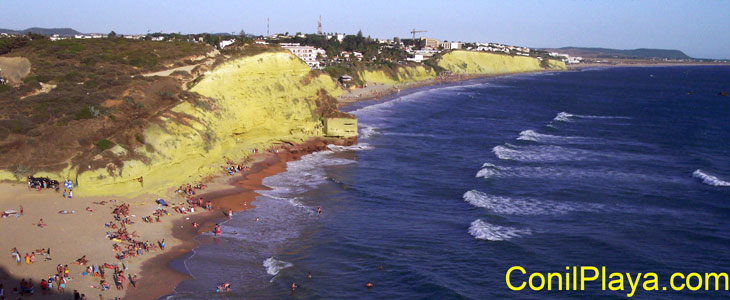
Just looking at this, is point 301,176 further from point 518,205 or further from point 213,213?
point 518,205

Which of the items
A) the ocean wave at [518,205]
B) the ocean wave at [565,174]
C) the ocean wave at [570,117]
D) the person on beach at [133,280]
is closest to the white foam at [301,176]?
the ocean wave at [518,205]

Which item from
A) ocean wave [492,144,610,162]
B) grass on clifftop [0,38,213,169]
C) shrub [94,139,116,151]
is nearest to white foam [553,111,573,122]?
ocean wave [492,144,610,162]

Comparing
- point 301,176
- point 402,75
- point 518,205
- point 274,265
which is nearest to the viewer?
point 274,265

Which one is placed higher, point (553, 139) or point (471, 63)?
point (471, 63)

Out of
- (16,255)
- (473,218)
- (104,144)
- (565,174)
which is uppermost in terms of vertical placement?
(104,144)

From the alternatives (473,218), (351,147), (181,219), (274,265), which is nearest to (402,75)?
(351,147)

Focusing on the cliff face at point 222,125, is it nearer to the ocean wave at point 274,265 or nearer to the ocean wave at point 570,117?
the ocean wave at point 274,265
